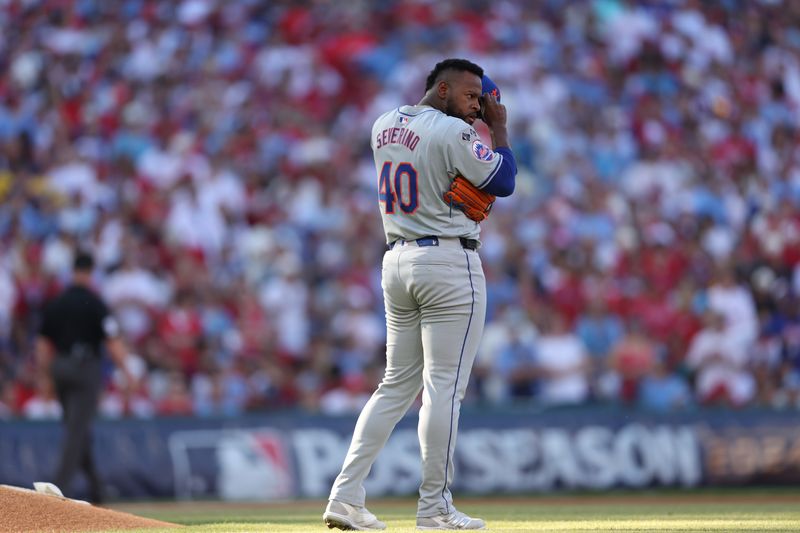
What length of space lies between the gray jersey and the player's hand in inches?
7.6

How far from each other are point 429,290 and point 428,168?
0.58 metres

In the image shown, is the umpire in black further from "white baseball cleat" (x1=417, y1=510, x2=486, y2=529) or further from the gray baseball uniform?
"white baseball cleat" (x1=417, y1=510, x2=486, y2=529)

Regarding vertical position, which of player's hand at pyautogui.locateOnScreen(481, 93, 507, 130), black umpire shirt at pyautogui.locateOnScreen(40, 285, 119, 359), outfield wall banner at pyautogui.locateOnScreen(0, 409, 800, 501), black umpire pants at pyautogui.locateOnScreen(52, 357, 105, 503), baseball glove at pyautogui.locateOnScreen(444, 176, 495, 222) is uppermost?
player's hand at pyautogui.locateOnScreen(481, 93, 507, 130)

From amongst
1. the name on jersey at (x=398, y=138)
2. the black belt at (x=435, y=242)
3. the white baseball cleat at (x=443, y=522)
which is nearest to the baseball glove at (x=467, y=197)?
the black belt at (x=435, y=242)

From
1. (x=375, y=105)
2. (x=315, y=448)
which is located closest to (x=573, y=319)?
(x=315, y=448)

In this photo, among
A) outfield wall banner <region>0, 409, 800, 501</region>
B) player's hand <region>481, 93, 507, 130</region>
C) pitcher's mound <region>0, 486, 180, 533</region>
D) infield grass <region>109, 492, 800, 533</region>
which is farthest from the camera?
outfield wall banner <region>0, 409, 800, 501</region>

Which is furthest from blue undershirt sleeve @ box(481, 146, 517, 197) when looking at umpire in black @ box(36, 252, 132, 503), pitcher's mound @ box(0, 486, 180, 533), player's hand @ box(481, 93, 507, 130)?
umpire in black @ box(36, 252, 132, 503)

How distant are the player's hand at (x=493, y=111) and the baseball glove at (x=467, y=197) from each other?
1.18 ft

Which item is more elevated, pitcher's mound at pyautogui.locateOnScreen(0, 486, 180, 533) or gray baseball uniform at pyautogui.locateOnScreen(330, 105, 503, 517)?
gray baseball uniform at pyautogui.locateOnScreen(330, 105, 503, 517)

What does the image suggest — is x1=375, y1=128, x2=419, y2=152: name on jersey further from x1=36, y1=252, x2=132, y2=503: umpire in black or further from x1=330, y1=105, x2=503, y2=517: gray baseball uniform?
x1=36, y1=252, x2=132, y2=503: umpire in black

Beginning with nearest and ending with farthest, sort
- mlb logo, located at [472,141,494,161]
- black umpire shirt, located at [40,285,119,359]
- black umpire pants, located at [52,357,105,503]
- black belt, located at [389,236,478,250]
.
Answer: mlb logo, located at [472,141,494,161]
black belt, located at [389,236,478,250]
black umpire pants, located at [52,357,105,503]
black umpire shirt, located at [40,285,119,359]

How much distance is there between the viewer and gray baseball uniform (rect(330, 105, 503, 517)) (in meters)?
6.46

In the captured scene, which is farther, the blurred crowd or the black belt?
the blurred crowd

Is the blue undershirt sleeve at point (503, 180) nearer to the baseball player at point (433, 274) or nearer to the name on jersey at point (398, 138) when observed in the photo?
the baseball player at point (433, 274)
